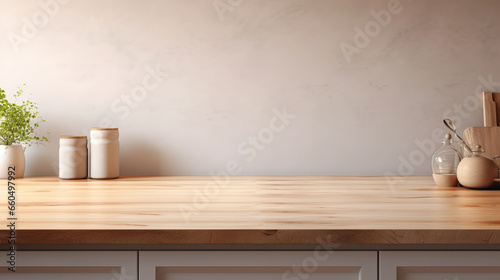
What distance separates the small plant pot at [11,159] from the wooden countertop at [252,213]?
164 millimetres

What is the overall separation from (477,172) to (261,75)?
788 mm

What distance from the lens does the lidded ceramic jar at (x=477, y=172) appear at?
1.32 meters

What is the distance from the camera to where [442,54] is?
65.3 inches

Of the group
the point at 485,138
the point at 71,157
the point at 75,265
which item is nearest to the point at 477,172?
the point at 485,138

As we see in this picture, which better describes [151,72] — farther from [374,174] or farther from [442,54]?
[442,54]

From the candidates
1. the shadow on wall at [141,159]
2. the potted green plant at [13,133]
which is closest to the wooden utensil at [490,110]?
the shadow on wall at [141,159]

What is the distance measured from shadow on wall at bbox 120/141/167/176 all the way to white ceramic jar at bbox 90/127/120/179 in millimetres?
114

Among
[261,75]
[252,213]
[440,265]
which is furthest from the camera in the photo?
[261,75]

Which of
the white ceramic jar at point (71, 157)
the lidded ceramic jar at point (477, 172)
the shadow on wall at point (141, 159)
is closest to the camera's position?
the lidded ceramic jar at point (477, 172)

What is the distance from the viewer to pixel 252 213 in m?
0.99

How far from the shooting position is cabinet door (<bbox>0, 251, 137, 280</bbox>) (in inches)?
34.4

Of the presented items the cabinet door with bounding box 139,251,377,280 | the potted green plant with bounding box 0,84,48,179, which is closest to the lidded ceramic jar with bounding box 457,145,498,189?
the cabinet door with bounding box 139,251,377,280

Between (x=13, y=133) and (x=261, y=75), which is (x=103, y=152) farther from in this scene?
(x=261, y=75)

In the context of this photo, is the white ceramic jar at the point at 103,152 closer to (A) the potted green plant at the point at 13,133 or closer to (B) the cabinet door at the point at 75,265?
(A) the potted green plant at the point at 13,133
